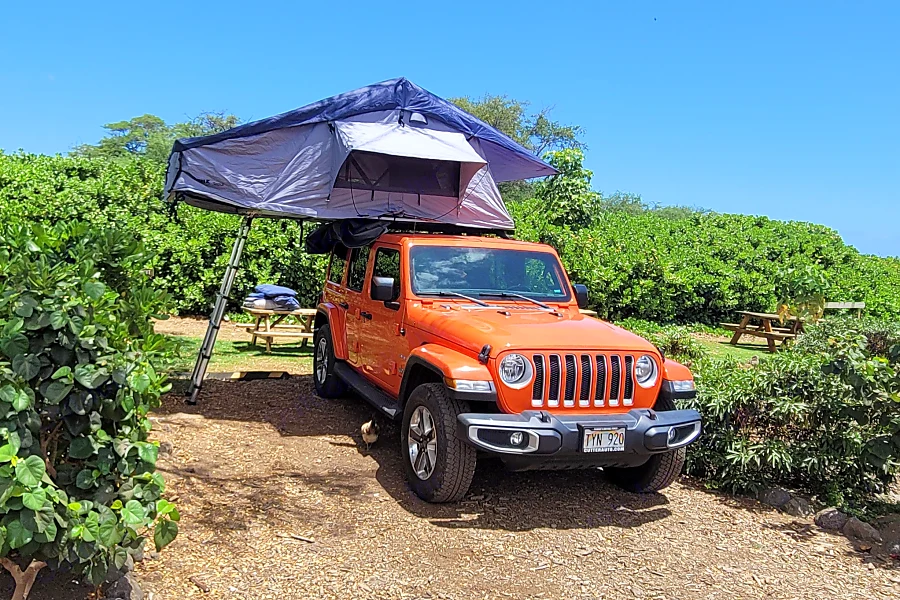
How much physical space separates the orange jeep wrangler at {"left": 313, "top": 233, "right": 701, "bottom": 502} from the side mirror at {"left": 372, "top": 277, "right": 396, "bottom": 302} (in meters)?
0.01

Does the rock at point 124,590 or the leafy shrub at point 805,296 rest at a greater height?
the leafy shrub at point 805,296

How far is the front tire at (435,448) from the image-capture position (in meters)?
4.86

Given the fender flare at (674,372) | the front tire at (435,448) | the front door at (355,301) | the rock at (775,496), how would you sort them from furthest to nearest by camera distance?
the front door at (355,301) → the rock at (775,496) → the fender flare at (674,372) → the front tire at (435,448)

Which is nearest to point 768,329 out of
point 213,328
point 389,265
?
point 389,265

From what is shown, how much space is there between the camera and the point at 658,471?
5.39 m

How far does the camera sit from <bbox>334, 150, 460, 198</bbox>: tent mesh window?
25.9ft

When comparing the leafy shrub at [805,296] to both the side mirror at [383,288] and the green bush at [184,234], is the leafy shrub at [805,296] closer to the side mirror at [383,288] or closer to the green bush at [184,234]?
the green bush at [184,234]

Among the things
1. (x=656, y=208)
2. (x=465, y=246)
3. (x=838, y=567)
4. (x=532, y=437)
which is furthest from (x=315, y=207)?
(x=656, y=208)

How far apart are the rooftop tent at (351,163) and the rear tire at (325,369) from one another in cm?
148

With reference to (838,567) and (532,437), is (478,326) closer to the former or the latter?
(532,437)

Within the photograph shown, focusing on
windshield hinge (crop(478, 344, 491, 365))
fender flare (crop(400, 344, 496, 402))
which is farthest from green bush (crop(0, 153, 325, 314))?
windshield hinge (crop(478, 344, 491, 365))

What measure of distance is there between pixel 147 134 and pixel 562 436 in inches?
1748

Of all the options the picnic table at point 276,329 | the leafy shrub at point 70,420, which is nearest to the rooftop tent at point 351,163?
the picnic table at point 276,329

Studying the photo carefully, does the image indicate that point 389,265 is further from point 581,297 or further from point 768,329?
point 768,329
